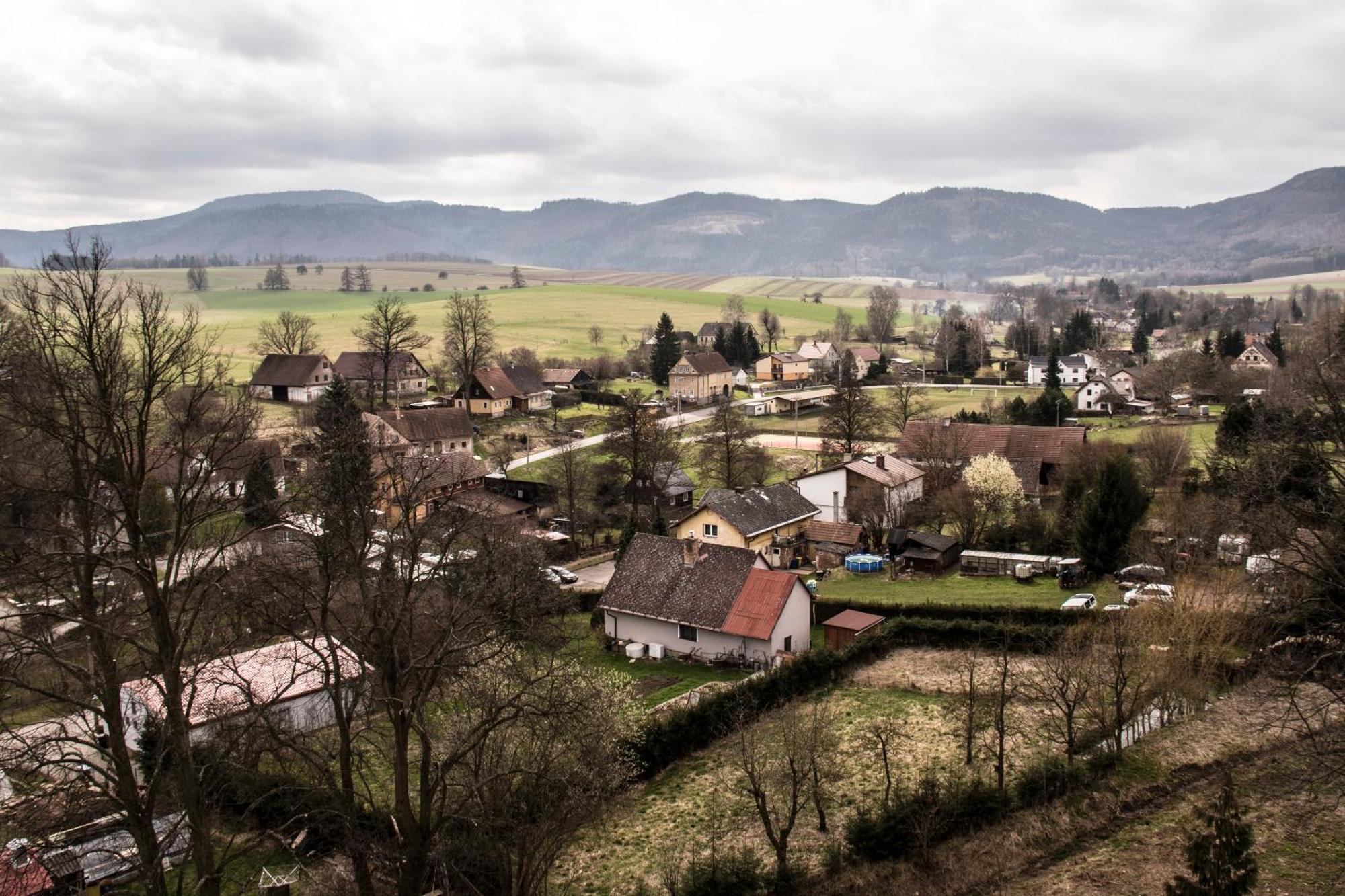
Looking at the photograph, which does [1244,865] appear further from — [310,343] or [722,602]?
[310,343]

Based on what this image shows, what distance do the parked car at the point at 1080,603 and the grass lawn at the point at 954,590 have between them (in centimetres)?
49

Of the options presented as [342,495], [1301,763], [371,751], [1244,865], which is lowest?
[371,751]

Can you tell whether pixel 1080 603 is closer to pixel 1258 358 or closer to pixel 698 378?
pixel 698 378

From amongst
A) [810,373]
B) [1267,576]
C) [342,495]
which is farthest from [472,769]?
[810,373]

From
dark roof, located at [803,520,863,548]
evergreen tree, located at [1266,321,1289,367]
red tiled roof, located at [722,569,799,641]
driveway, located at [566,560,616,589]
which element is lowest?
driveway, located at [566,560,616,589]

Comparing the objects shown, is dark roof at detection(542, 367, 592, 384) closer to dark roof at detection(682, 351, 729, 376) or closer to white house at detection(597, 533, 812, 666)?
dark roof at detection(682, 351, 729, 376)

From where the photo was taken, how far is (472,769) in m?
17.0

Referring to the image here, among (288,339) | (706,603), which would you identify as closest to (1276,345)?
(706,603)

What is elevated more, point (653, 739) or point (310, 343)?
point (310, 343)

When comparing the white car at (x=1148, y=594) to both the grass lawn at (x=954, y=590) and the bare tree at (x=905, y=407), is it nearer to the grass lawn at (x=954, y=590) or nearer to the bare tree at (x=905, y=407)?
the grass lawn at (x=954, y=590)

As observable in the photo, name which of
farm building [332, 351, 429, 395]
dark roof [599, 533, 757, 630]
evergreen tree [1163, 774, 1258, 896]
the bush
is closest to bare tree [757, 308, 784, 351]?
farm building [332, 351, 429, 395]

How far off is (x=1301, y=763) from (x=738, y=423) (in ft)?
130

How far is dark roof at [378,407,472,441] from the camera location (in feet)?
194

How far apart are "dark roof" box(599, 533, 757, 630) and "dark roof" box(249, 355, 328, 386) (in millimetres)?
46655
